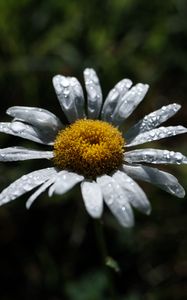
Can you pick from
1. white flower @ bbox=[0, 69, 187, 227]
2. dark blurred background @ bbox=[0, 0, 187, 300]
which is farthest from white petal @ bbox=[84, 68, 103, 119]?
dark blurred background @ bbox=[0, 0, 187, 300]

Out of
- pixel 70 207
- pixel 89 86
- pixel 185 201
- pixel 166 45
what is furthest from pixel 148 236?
pixel 166 45

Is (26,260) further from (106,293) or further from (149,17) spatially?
(149,17)

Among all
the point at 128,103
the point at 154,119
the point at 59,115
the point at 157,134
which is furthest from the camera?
the point at 59,115

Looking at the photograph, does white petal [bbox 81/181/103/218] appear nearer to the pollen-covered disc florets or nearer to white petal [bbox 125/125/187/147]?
the pollen-covered disc florets

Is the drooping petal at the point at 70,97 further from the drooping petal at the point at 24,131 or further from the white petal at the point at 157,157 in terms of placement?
the white petal at the point at 157,157

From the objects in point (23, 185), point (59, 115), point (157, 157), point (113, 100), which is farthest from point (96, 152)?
point (59, 115)

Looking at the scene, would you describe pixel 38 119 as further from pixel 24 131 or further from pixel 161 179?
pixel 161 179

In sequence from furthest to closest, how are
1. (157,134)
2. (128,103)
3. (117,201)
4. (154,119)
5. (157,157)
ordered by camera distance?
(128,103), (154,119), (157,134), (157,157), (117,201)
